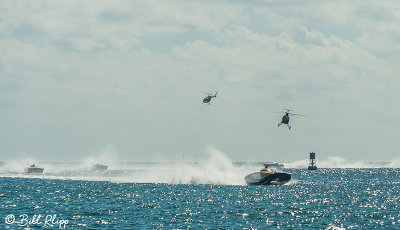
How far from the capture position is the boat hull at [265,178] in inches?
4151

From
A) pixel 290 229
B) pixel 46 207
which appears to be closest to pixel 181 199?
pixel 46 207

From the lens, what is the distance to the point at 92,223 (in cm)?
5647

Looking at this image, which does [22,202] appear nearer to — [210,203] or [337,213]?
[210,203]

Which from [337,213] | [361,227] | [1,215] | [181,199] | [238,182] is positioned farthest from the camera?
[238,182]

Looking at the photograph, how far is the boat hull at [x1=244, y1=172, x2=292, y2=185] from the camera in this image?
4151 inches

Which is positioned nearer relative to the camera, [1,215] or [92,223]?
[92,223]

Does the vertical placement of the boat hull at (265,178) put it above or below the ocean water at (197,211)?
above

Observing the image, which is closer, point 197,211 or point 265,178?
point 197,211

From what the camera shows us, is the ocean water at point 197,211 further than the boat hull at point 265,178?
No

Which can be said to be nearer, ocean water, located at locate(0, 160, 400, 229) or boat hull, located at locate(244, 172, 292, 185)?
ocean water, located at locate(0, 160, 400, 229)

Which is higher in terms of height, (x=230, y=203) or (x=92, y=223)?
(x=230, y=203)

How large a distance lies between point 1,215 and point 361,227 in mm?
33193

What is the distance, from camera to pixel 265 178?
105 m

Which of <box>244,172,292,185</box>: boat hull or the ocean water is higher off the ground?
<box>244,172,292,185</box>: boat hull
